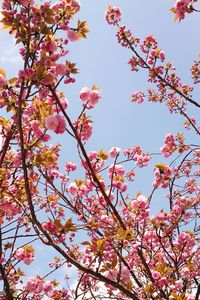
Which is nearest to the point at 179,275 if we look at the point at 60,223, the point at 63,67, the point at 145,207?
the point at 145,207

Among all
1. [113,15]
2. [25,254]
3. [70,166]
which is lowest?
[25,254]

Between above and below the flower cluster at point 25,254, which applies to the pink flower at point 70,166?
above

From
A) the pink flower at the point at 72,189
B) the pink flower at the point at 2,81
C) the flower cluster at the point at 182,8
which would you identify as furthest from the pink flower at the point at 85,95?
the pink flower at the point at 72,189

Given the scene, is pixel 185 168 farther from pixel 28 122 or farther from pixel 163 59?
pixel 28 122

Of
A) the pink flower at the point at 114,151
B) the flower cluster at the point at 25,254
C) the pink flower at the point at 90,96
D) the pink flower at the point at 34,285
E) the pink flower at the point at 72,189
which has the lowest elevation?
the pink flower at the point at 34,285

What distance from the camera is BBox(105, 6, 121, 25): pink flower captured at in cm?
862

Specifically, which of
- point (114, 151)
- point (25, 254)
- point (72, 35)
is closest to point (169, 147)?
point (114, 151)

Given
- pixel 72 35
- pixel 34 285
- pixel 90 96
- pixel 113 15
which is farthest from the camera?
pixel 113 15

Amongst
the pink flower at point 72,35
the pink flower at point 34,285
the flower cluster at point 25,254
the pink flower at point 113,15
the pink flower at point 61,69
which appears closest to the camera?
the pink flower at point 61,69

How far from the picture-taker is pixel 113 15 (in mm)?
8656

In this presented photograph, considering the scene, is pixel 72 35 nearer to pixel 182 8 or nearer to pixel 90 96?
pixel 90 96

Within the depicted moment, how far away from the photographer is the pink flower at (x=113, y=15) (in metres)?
8.62

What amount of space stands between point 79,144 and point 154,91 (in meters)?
6.24

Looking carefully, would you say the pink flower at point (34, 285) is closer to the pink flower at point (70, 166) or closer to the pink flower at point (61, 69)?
the pink flower at point (70, 166)
